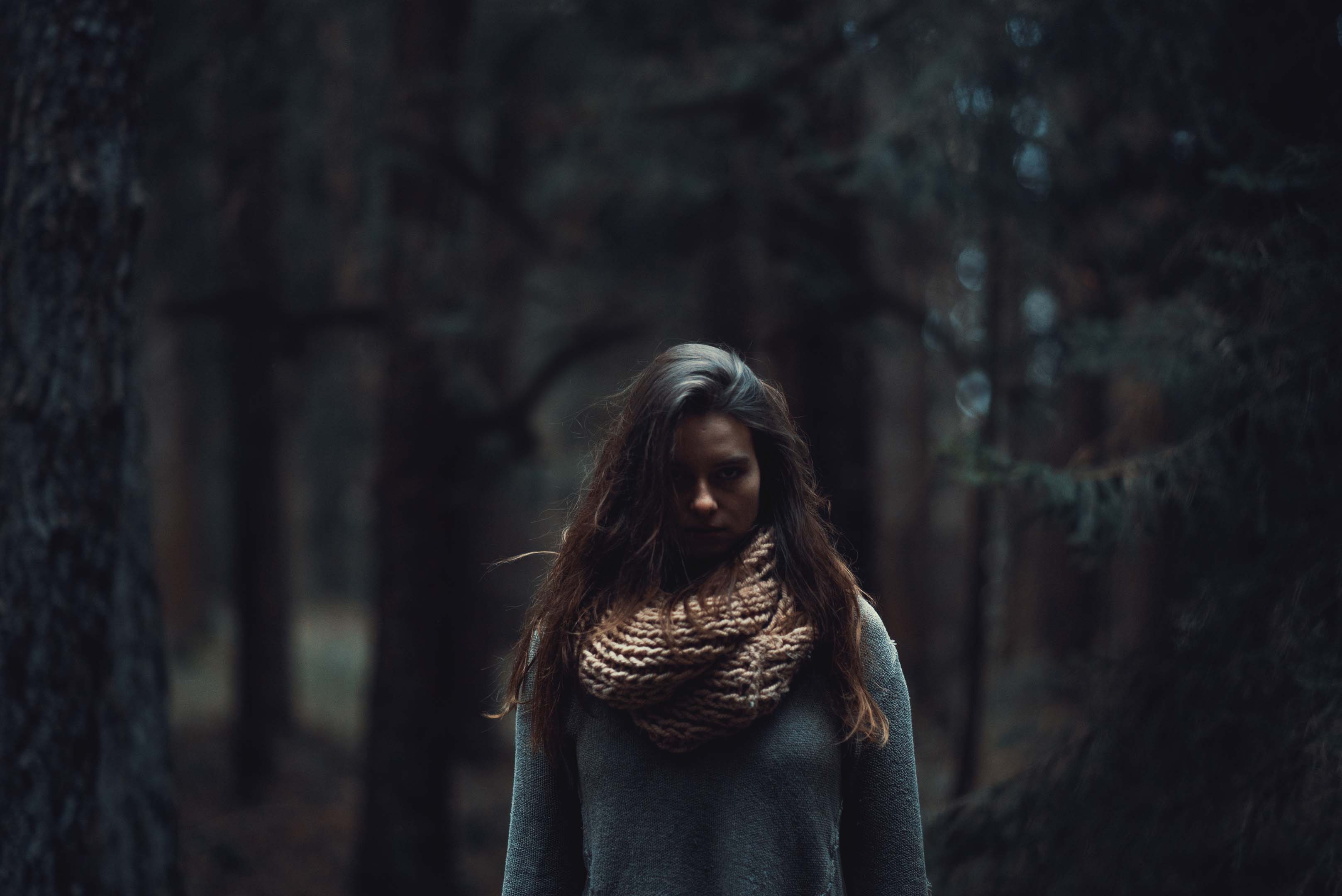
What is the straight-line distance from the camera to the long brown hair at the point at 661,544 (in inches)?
89.0

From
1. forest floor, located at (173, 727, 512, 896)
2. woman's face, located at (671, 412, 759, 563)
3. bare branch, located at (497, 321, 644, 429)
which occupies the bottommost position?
forest floor, located at (173, 727, 512, 896)

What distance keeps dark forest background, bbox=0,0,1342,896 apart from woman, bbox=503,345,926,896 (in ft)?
4.18

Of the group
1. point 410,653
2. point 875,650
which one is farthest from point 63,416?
point 410,653

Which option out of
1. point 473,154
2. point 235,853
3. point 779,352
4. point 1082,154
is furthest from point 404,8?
point 235,853

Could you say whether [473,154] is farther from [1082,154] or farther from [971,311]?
[1082,154]

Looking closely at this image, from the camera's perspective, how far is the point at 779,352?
7.93 m

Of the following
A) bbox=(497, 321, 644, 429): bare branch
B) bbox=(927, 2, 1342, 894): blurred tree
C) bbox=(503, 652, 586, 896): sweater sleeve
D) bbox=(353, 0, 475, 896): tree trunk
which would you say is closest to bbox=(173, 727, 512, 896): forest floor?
bbox=(353, 0, 475, 896): tree trunk

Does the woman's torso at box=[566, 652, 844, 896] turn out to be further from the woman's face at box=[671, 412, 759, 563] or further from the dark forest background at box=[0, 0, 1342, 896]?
the dark forest background at box=[0, 0, 1342, 896]

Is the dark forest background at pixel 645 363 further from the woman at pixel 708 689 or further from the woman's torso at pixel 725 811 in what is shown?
the woman's torso at pixel 725 811

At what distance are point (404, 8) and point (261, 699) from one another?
24.0ft

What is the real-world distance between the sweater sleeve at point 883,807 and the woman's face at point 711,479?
15.7 inches

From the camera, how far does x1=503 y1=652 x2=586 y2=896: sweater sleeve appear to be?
2332 mm

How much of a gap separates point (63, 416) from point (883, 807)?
3.15 meters

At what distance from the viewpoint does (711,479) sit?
7.47ft
